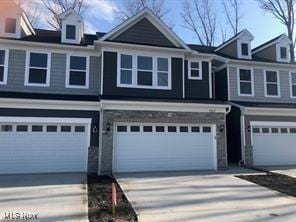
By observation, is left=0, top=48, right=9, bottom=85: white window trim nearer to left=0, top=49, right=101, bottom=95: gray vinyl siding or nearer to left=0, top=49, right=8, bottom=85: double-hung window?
left=0, top=49, right=8, bottom=85: double-hung window

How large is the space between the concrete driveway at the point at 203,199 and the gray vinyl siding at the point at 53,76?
565 cm

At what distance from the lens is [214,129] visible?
15336 mm

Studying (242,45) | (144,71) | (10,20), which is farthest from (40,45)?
(242,45)

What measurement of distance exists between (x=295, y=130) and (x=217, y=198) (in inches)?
413

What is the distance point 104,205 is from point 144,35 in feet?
35.0

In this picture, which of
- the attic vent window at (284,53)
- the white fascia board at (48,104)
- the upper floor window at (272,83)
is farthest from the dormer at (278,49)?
the white fascia board at (48,104)

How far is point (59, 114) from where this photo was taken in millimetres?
14055

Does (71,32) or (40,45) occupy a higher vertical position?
(71,32)

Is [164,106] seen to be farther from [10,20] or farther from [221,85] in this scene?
[10,20]

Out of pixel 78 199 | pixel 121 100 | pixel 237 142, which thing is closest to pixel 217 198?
pixel 78 199

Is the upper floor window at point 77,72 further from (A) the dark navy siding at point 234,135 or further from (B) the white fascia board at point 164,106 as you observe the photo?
(A) the dark navy siding at point 234,135

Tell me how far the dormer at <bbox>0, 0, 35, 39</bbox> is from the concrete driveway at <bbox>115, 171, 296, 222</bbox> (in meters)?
9.65

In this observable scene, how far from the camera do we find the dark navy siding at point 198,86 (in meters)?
17.4

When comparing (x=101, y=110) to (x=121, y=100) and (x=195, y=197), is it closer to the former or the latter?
(x=121, y=100)
